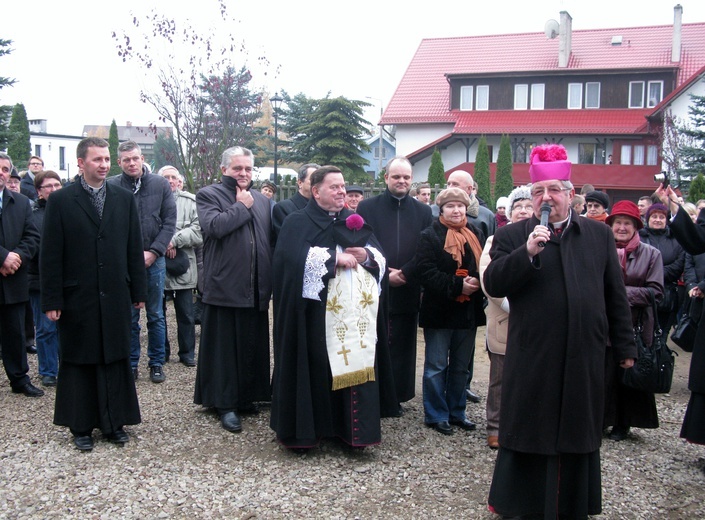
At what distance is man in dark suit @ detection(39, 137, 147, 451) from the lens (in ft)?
17.0

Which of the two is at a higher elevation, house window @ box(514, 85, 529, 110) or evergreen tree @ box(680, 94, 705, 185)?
house window @ box(514, 85, 529, 110)

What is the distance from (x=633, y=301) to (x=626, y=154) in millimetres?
30848

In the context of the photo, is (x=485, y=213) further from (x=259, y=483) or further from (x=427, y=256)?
(x=259, y=483)

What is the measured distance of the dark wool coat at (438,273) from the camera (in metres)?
5.71

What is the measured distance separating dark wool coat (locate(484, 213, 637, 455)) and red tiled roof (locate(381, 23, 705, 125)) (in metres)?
33.2

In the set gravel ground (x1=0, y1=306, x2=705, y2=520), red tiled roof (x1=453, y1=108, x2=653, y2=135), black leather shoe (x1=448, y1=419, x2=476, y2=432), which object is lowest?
gravel ground (x1=0, y1=306, x2=705, y2=520)

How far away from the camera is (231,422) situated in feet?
19.0

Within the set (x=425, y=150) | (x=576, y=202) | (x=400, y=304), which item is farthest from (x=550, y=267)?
(x=425, y=150)

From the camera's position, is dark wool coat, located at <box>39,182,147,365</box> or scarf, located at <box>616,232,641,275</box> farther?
scarf, located at <box>616,232,641,275</box>

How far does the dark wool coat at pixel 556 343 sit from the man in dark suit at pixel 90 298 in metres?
2.91

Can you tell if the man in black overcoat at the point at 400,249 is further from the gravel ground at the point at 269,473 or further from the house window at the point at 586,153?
the house window at the point at 586,153

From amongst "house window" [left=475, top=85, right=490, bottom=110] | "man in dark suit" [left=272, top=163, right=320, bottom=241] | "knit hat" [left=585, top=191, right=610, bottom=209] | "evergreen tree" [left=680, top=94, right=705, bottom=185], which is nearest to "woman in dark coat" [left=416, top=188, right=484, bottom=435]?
"man in dark suit" [left=272, top=163, right=320, bottom=241]

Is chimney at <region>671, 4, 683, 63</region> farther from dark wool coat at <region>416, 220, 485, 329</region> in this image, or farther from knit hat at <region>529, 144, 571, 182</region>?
knit hat at <region>529, 144, 571, 182</region>

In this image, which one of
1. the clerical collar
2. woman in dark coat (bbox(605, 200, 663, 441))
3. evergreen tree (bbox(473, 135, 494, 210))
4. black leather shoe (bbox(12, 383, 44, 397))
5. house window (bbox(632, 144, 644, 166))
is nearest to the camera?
the clerical collar
